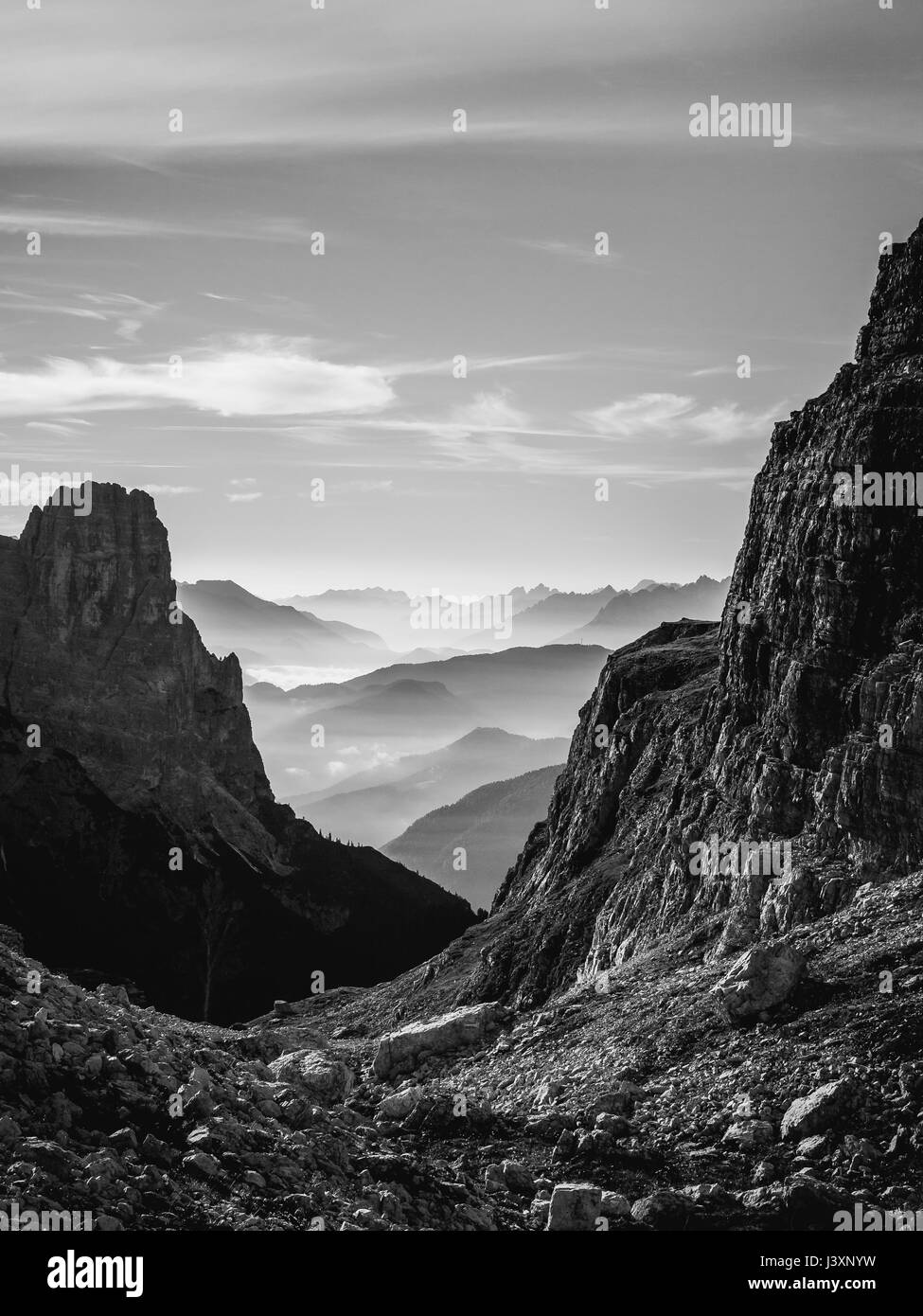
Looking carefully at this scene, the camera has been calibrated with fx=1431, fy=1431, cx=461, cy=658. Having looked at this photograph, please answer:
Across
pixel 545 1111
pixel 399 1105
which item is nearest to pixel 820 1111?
pixel 545 1111

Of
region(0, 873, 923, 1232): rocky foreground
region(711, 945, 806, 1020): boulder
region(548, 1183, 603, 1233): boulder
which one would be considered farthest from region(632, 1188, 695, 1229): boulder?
region(711, 945, 806, 1020): boulder

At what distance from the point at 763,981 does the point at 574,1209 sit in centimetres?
2137

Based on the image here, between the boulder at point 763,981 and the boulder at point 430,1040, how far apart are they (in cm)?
2162

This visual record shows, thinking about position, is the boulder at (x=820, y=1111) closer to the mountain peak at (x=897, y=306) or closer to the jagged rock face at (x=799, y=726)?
the jagged rock face at (x=799, y=726)

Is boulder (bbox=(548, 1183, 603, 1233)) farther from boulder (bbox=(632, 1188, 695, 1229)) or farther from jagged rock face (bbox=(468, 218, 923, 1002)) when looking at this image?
jagged rock face (bbox=(468, 218, 923, 1002))

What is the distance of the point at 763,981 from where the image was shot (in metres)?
70.8

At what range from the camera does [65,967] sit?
631 ft

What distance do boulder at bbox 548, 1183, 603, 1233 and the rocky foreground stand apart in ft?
0.26

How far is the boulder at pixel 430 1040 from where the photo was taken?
287 ft

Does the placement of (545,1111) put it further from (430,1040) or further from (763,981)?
(430,1040)
